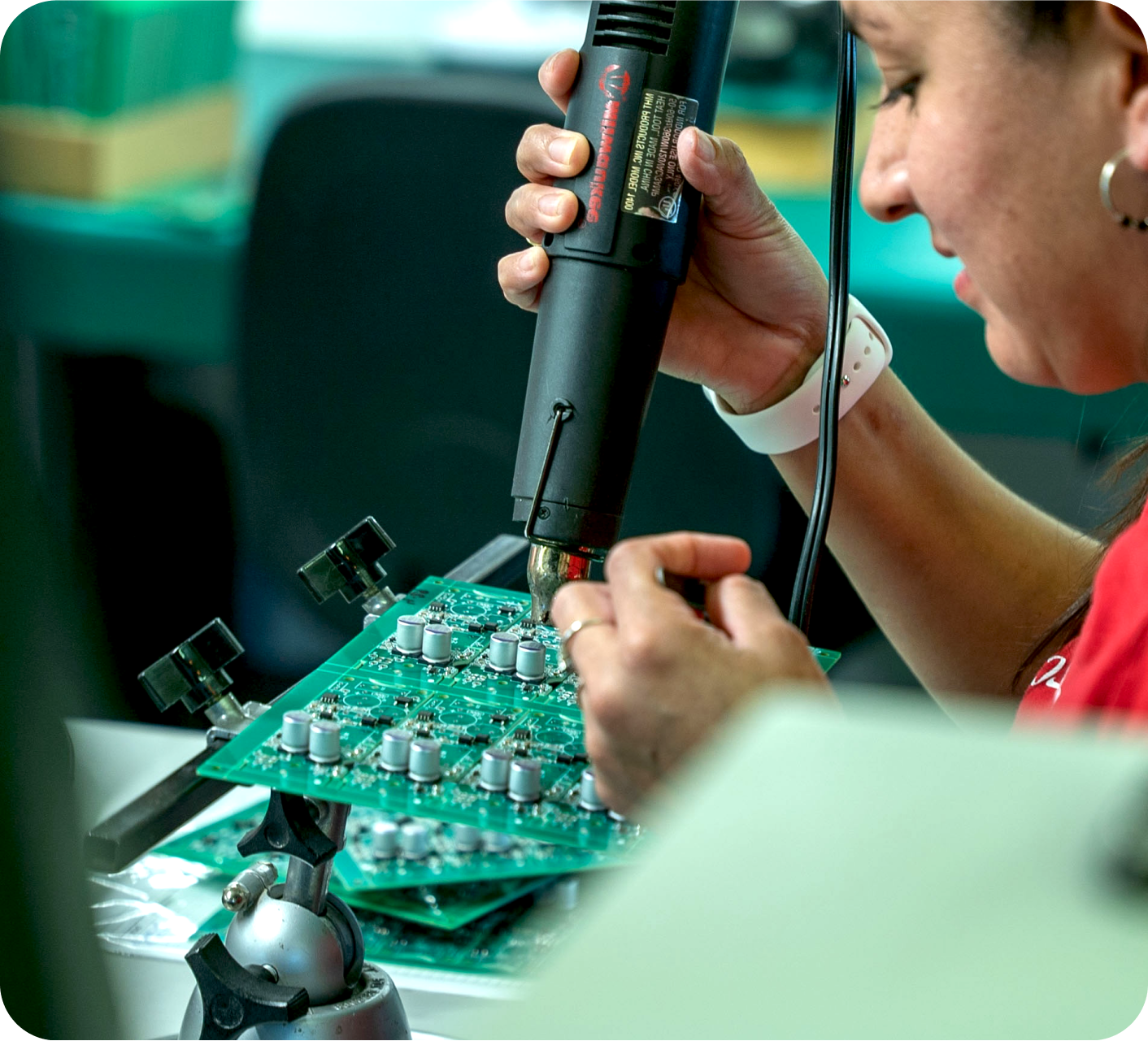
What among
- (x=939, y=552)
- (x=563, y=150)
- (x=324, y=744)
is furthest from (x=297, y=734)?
(x=939, y=552)

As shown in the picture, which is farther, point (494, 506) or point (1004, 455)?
point (1004, 455)

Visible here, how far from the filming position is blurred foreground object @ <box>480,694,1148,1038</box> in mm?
246

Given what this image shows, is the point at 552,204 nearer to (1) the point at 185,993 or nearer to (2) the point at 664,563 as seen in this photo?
(2) the point at 664,563

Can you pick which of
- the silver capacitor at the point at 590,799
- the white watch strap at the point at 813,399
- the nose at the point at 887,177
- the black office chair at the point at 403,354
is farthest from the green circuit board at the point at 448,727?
the black office chair at the point at 403,354

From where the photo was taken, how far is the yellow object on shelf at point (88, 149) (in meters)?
2.05

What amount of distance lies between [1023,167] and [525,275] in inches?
11.5

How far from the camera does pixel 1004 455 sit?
2123mm

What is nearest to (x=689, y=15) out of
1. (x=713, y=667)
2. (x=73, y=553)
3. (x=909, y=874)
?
(x=713, y=667)

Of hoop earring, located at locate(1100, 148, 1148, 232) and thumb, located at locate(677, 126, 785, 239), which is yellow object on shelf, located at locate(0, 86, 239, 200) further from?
hoop earring, located at locate(1100, 148, 1148, 232)

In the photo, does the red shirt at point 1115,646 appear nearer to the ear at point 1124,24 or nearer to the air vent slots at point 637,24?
the ear at point 1124,24

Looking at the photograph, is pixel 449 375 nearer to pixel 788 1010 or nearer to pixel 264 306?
pixel 264 306

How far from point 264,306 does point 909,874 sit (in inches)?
62.5

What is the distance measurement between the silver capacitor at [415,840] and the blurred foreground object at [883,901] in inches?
22.9

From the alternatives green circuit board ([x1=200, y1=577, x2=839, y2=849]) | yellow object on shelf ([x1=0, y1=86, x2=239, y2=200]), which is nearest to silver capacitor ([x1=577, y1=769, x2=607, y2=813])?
green circuit board ([x1=200, y1=577, x2=839, y2=849])
